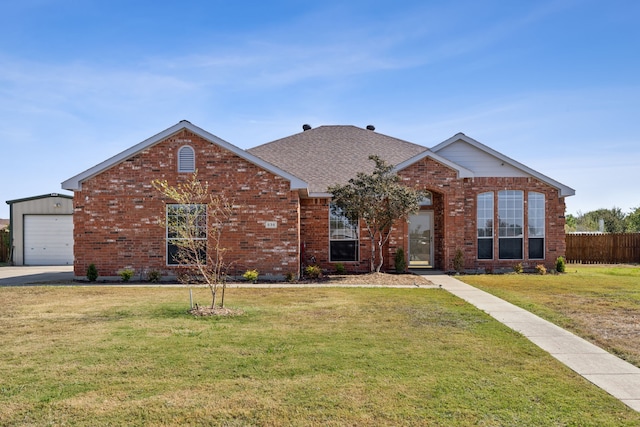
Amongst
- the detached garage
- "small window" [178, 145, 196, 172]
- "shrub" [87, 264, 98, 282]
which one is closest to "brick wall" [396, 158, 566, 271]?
"small window" [178, 145, 196, 172]

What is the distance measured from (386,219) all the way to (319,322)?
8396 mm

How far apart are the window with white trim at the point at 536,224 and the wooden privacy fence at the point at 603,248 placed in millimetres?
6929

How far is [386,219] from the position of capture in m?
16.9

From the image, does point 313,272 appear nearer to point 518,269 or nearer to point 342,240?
point 342,240

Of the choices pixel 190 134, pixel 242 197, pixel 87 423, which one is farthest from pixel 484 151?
pixel 87 423

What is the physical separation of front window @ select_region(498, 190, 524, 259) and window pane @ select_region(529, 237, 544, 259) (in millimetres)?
540

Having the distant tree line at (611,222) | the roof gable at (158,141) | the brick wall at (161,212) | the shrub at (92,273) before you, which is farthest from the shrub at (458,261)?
the distant tree line at (611,222)

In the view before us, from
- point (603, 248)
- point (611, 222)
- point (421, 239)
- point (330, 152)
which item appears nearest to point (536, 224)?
point (421, 239)

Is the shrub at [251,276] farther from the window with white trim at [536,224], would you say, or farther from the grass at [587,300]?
the window with white trim at [536,224]

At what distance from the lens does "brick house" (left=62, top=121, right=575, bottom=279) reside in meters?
16.4

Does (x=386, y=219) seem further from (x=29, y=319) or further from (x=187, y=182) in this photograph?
(x=29, y=319)

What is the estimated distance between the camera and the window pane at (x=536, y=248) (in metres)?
19.9

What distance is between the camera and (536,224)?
65.3 feet

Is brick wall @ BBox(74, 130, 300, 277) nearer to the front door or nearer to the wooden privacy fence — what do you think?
the front door
